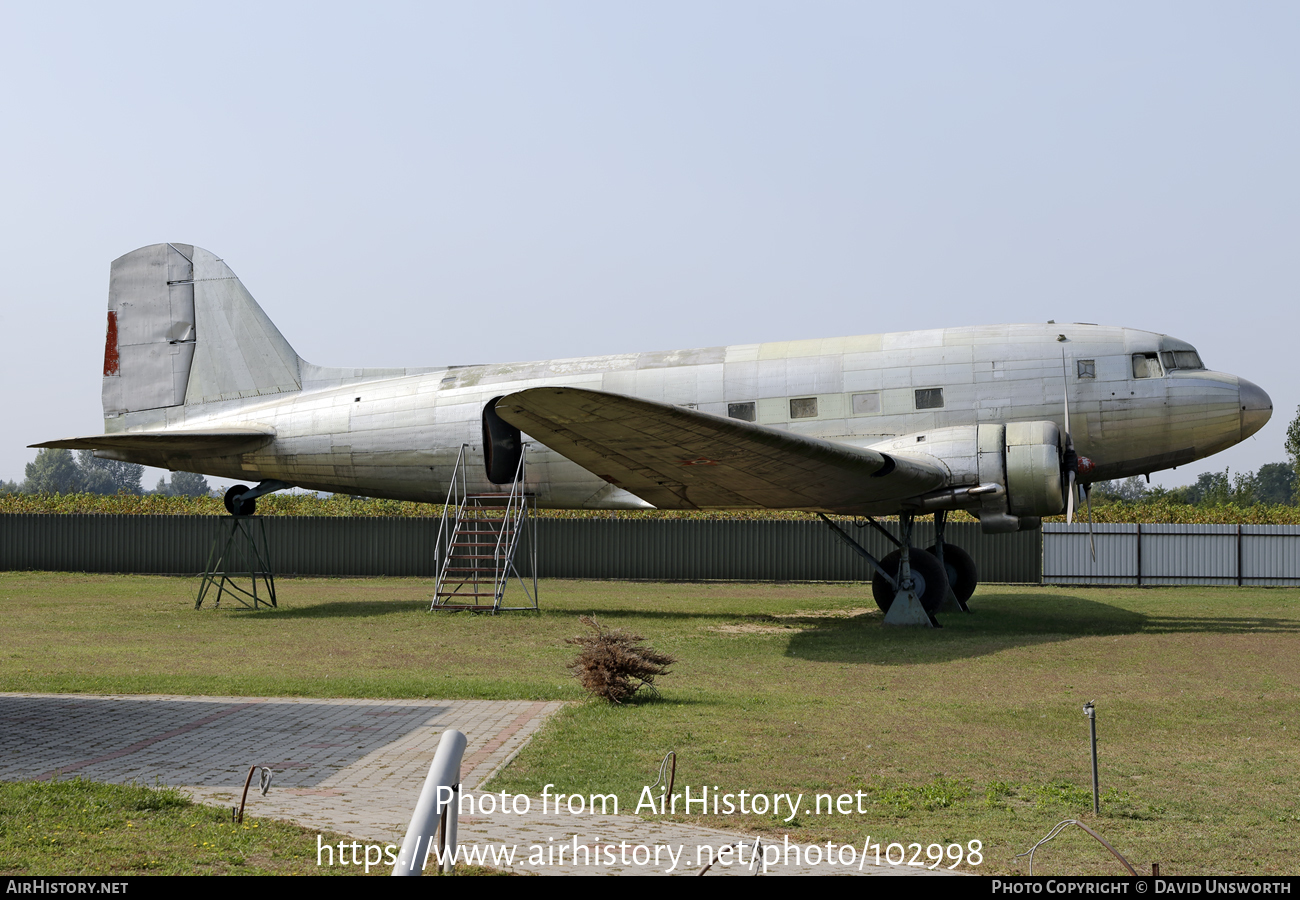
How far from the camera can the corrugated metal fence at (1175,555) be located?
30594mm

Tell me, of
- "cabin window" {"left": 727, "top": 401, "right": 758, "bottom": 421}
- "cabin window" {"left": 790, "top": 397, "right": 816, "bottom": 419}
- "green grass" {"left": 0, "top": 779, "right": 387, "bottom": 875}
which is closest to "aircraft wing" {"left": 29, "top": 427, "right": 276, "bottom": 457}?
"cabin window" {"left": 727, "top": 401, "right": 758, "bottom": 421}

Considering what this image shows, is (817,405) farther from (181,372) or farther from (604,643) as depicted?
(181,372)

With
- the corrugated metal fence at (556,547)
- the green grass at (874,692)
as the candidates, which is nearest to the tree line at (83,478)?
the corrugated metal fence at (556,547)

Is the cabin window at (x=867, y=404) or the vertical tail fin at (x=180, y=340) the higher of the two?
the vertical tail fin at (x=180, y=340)

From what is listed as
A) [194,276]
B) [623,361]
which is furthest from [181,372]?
[623,361]

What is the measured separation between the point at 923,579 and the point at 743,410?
4.36 metres

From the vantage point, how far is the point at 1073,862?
17.3 ft

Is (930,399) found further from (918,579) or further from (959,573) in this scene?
(959,573)

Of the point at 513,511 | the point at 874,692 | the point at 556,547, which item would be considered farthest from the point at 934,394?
the point at 556,547

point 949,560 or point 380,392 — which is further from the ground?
point 380,392

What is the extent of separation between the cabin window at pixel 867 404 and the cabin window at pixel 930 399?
71cm

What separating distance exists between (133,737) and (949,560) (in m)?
15.7

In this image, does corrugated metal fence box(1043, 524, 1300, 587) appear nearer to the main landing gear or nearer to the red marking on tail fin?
the main landing gear

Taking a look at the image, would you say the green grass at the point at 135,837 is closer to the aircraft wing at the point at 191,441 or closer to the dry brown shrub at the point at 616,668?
the dry brown shrub at the point at 616,668
